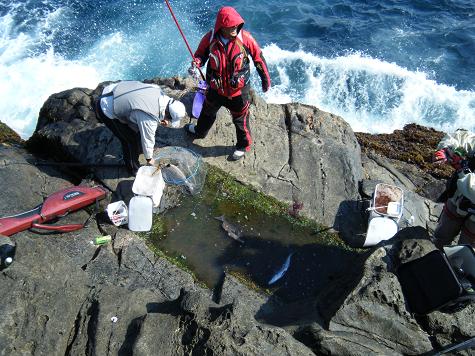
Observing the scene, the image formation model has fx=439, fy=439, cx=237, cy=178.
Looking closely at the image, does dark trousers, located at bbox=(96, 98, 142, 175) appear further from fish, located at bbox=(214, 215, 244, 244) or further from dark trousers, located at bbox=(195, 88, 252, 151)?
fish, located at bbox=(214, 215, 244, 244)

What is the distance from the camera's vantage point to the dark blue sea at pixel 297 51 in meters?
13.0

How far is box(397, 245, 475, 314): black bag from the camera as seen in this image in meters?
4.65

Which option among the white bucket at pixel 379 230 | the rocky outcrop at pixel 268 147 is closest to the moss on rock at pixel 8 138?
the rocky outcrop at pixel 268 147

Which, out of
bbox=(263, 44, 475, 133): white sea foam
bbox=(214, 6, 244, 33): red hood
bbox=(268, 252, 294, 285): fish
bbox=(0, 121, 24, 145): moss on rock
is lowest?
bbox=(263, 44, 475, 133): white sea foam

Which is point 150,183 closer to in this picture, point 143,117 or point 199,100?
point 143,117

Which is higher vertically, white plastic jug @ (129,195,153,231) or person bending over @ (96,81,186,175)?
person bending over @ (96,81,186,175)

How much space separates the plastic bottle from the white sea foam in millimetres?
9289

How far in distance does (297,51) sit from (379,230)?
951cm

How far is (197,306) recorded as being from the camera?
443 centimetres

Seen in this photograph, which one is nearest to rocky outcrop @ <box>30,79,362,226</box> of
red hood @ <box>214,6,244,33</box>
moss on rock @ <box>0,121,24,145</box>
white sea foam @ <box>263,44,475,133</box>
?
moss on rock @ <box>0,121,24,145</box>

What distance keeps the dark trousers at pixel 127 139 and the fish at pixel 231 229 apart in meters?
1.53

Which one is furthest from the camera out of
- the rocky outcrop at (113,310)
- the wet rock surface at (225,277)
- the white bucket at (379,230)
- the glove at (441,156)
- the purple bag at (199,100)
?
the purple bag at (199,100)

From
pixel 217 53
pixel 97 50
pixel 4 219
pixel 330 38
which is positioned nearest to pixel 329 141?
pixel 217 53

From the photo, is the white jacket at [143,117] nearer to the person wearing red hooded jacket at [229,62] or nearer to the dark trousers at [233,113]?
the person wearing red hooded jacket at [229,62]
